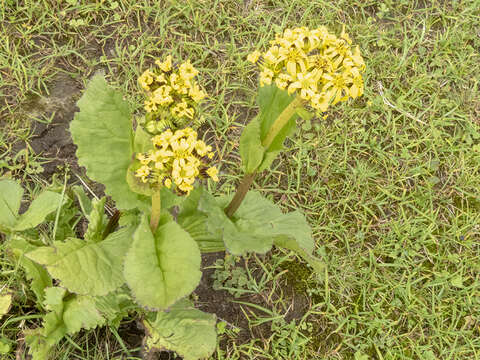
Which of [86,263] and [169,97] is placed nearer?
[169,97]

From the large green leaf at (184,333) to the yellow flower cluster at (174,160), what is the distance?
1080mm

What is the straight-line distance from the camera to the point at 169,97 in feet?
6.76

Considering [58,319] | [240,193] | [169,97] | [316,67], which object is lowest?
[58,319]

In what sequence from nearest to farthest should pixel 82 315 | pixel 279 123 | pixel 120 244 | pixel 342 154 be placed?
1. pixel 279 123
2. pixel 120 244
3. pixel 82 315
4. pixel 342 154

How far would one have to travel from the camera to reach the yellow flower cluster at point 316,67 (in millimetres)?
1943

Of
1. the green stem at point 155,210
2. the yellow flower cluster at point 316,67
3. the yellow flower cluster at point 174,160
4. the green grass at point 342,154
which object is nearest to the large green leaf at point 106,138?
the green stem at point 155,210

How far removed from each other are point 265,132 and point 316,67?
47cm

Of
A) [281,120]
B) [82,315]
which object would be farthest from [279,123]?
[82,315]

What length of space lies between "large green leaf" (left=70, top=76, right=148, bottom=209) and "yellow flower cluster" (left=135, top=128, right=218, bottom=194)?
1.19ft

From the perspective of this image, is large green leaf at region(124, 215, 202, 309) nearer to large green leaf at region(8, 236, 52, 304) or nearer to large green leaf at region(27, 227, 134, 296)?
large green leaf at region(27, 227, 134, 296)

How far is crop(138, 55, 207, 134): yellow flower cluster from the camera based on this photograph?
2.08 metres

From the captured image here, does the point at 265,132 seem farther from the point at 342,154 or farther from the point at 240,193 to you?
the point at 342,154

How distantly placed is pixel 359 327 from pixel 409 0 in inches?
125

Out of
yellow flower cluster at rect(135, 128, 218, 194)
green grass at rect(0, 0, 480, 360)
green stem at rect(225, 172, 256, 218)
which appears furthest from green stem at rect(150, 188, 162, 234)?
green grass at rect(0, 0, 480, 360)
